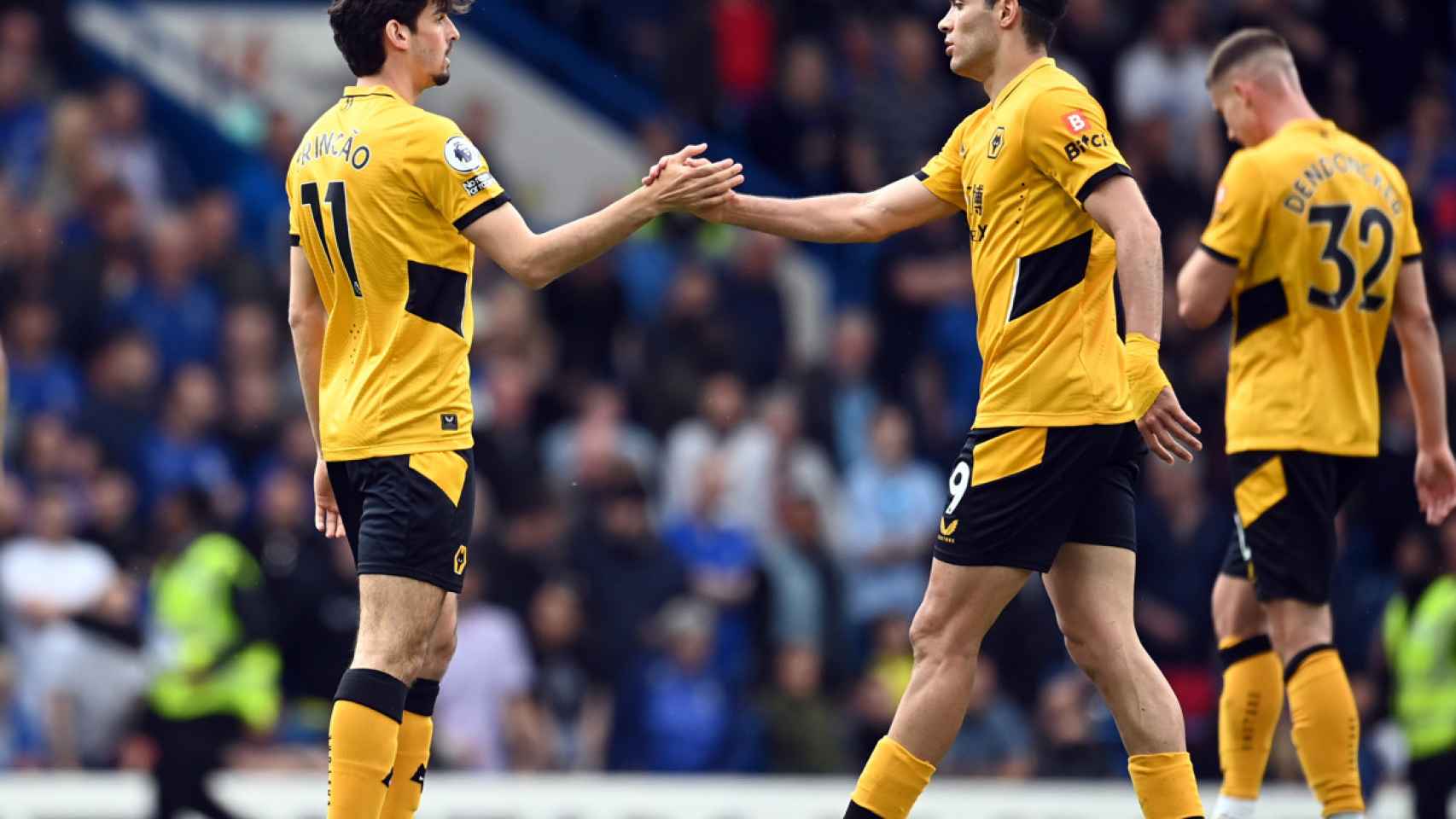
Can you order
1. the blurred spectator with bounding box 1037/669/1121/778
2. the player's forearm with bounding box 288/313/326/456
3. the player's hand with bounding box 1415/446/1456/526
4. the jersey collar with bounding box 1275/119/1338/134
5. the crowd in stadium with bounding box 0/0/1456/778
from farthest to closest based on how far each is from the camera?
the blurred spectator with bounding box 1037/669/1121/778
the crowd in stadium with bounding box 0/0/1456/778
the player's hand with bounding box 1415/446/1456/526
the jersey collar with bounding box 1275/119/1338/134
the player's forearm with bounding box 288/313/326/456

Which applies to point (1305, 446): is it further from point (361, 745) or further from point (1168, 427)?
point (361, 745)

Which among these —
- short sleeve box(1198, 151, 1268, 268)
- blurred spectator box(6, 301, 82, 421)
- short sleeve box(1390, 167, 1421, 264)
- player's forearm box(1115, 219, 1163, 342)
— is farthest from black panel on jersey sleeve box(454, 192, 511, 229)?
blurred spectator box(6, 301, 82, 421)

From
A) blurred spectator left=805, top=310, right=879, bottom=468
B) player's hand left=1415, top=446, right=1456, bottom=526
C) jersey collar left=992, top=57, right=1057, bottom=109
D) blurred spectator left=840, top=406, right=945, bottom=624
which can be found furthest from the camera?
blurred spectator left=805, top=310, right=879, bottom=468

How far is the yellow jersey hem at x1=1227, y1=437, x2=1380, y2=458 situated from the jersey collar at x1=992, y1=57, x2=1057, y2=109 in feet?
6.11

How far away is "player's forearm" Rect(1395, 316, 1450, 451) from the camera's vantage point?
314 inches

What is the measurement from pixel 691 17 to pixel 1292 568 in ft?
35.4

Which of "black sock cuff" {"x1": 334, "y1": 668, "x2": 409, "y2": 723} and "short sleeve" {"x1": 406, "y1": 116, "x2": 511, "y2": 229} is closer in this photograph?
"black sock cuff" {"x1": 334, "y1": 668, "x2": 409, "y2": 723}

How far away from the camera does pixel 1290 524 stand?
774 centimetres

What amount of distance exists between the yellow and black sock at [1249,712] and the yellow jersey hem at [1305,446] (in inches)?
29.6

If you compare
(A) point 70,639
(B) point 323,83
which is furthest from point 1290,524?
(B) point 323,83

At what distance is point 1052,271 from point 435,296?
1958mm

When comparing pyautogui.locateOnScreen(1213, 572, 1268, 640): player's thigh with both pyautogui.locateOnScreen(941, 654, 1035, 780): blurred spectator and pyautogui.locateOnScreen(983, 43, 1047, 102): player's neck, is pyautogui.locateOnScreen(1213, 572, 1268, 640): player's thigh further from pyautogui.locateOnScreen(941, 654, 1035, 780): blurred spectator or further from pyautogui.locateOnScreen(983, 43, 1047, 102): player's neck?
pyautogui.locateOnScreen(941, 654, 1035, 780): blurred spectator

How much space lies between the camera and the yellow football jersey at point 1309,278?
7.79m

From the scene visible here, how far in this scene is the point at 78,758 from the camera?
1311 cm
